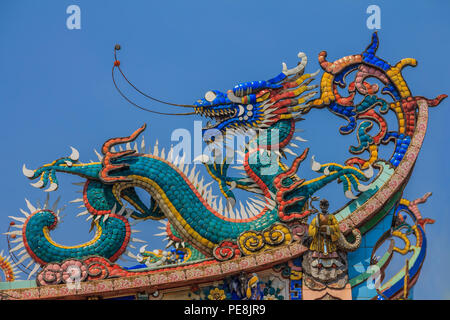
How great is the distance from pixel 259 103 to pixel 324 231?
2977mm

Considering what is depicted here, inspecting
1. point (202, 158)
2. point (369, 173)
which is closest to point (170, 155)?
point (202, 158)

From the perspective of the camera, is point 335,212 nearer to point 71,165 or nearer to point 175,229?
point 175,229

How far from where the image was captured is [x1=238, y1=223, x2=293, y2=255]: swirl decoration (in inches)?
732

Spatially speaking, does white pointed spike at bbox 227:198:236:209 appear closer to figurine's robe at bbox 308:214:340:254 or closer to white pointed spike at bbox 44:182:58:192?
figurine's robe at bbox 308:214:340:254

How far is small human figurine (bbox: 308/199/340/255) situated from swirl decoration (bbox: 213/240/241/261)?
1.28 metres

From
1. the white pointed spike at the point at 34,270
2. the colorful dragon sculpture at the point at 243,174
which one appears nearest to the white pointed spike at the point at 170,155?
the colorful dragon sculpture at the point at 243,174

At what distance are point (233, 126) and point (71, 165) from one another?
303 cm

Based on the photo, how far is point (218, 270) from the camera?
18422 mm

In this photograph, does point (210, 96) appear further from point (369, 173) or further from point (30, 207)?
point (30, 207)

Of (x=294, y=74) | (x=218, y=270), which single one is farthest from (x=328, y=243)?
(x=294, y=74)
